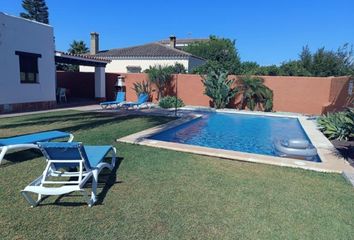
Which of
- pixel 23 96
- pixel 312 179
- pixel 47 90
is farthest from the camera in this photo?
pixel 47 90

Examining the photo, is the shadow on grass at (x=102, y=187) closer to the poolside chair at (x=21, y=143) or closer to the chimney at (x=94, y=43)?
the poolside chair at (x=21, y=143)

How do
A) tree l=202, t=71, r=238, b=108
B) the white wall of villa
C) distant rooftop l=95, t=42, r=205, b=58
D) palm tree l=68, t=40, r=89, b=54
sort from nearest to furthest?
tree l=202, t=71, r=238, b=108 → the white wall of villa → distant rooftop l=95, t=42, r=205, b=58 → palm tree l=68, t=40, r=89, b=54

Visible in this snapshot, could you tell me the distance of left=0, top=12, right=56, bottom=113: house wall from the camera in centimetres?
1585

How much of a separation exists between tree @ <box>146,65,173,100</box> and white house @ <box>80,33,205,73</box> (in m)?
7.51

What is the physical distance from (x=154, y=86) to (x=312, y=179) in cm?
1927

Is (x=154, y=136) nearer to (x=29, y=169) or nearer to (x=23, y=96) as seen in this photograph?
(x=29, y=169)

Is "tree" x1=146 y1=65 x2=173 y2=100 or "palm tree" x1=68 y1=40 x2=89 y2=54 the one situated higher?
"palm tree" x1=68 y1=40 x2=89 y2=54

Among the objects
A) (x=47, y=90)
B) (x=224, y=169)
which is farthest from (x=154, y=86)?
(x=224, y=169)

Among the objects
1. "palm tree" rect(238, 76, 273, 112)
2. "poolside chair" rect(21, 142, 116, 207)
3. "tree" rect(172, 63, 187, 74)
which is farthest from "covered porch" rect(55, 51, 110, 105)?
"poolside chair" rect(21, 142, 116, 207)

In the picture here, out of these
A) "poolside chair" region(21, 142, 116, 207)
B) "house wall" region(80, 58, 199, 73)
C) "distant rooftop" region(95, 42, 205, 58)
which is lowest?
"poolside chair" region(21, 142, 116, 207)

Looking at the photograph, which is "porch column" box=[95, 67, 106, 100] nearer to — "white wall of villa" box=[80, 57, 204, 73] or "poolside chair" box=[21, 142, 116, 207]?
"white wall of villa" box=[80, 57, 204, 73]

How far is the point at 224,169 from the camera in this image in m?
6.99

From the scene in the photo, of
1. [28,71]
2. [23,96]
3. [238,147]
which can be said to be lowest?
[238,147]

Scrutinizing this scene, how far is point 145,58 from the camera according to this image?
32.8 meters
